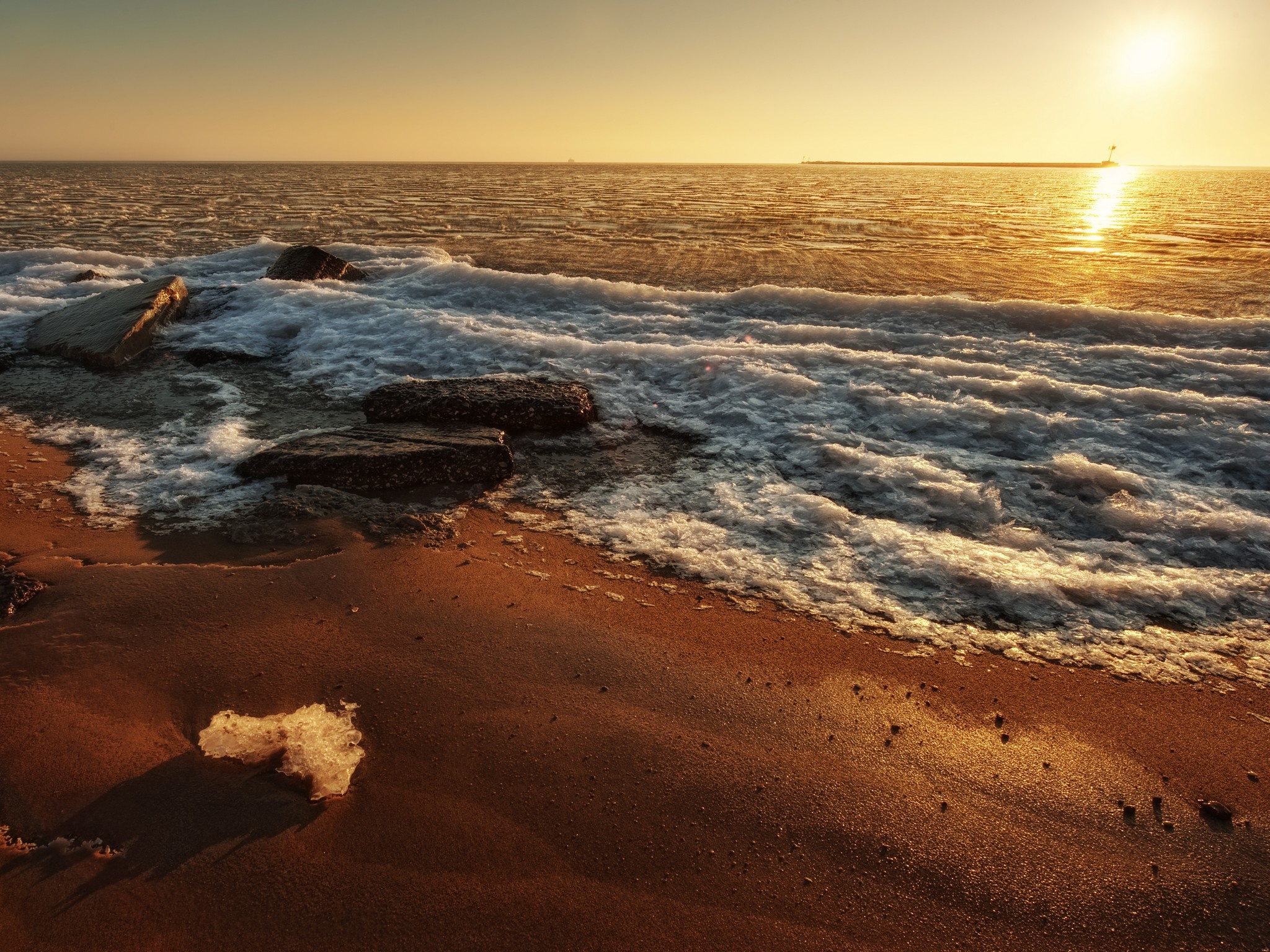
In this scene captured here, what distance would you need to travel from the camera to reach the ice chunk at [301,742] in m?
2.12

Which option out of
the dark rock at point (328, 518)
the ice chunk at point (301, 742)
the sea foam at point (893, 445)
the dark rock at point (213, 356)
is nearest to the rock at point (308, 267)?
the sea foam at point (893, 445)

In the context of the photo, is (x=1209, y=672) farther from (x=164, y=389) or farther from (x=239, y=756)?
(x=164, y=389)

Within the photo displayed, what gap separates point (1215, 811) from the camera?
2115 millimetres

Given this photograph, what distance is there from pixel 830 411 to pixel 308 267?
830 centimetres

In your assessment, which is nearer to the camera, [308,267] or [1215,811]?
[1215,811]

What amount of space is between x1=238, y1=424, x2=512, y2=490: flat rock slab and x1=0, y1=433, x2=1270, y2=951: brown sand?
1.03 m

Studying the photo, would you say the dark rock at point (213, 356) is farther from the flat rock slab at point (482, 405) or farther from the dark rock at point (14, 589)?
the dark rock at point (14, 589)

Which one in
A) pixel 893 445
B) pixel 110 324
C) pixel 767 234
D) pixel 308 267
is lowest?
pixel 893 445

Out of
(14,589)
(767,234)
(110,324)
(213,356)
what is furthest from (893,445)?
(767,234)

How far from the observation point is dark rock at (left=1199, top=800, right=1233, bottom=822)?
210 centimetres

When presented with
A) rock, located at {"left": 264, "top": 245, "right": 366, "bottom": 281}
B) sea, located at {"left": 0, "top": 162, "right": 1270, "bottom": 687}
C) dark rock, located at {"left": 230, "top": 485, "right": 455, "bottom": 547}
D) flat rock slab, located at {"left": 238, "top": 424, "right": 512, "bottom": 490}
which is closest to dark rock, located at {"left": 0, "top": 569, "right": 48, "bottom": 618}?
sea, located at {"left": 0, "top": 162, "right": 1270, "bottom": 687}

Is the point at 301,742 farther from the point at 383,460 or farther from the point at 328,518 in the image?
the point at 383,460

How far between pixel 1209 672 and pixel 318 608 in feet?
12.4

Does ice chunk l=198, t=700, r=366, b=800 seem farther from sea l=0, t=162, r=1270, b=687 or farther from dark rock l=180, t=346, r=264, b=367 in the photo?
dark rock l=180, t=346, r=264, b=367
